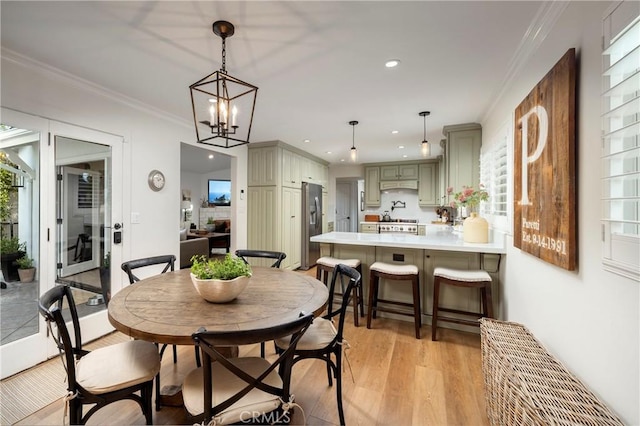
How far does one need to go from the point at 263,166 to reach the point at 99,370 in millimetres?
3853

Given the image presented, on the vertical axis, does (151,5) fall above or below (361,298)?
above

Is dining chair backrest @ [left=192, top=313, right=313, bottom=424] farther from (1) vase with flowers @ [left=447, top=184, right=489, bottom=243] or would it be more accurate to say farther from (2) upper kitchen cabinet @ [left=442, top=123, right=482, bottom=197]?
(2) upper kitchen cabinet @ [left=442, top=123, right=482, bottom=197]

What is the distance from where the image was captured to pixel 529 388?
117cm

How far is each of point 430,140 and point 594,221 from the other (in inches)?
148

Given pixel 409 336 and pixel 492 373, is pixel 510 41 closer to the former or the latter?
pixel 492 373

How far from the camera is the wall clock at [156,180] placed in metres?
3.17

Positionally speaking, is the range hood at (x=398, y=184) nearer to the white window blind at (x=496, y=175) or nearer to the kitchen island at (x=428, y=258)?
the white window blind at (x=496, y=175)

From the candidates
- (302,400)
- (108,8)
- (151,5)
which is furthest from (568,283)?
(108,8)

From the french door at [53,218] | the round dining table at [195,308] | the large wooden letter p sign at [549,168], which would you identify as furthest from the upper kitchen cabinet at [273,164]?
the large wooden letter p sign at [549,168]

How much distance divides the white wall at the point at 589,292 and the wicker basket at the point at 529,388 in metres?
0.08

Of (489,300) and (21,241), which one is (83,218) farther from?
(489,300)

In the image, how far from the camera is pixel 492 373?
1.53m

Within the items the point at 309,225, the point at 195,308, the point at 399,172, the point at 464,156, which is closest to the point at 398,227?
the point at 399,172

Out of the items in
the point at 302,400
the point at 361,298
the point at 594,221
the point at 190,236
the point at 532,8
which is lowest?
the point at 302,400
